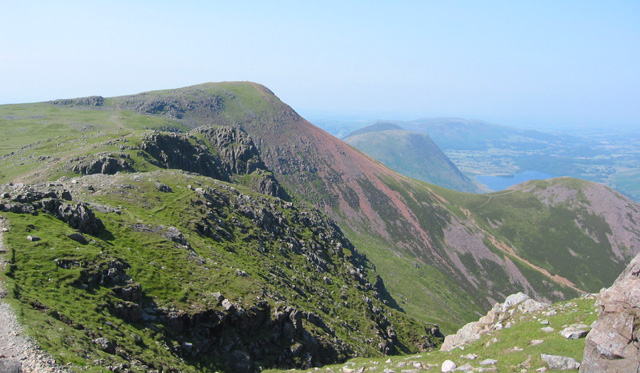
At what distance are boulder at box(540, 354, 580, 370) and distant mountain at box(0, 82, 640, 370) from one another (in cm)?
2322

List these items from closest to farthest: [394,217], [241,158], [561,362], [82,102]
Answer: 1. [561,362]
2. [241,158]
3. [394,217]
4. [82,102]

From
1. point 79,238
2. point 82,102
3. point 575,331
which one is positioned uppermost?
point 82,102

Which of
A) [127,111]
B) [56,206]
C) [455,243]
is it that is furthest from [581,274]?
[127,111]

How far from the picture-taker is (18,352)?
52.7 ft

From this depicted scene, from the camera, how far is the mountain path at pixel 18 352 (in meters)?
15.2

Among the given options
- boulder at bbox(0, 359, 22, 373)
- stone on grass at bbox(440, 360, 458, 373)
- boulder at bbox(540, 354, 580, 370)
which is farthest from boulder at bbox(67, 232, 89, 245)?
boulder at bbox(540, 354, 580, 370)

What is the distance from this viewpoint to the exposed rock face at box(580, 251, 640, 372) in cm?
1297

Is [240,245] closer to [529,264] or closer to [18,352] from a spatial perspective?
[18,352]

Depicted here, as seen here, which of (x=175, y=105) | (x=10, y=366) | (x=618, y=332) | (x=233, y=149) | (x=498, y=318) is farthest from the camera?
(x=175, y=105)

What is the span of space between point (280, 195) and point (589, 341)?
4239 inches

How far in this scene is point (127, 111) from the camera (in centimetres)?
16600

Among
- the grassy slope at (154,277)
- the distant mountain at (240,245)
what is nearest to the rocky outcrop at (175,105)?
the distant mountain at (240,245)

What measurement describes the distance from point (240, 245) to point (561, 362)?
149ft

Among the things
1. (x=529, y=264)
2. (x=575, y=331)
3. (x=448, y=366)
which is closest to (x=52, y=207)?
(x=448, y=366)
